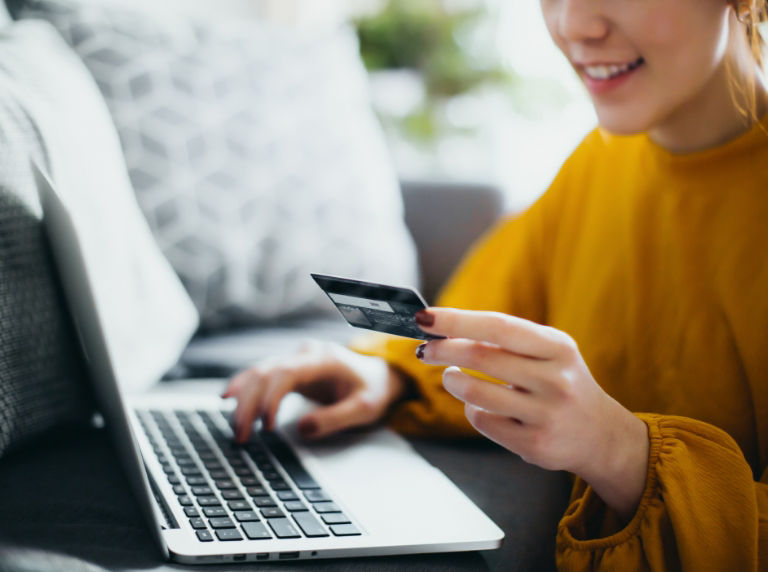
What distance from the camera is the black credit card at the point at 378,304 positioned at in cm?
44

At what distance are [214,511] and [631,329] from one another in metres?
0.45

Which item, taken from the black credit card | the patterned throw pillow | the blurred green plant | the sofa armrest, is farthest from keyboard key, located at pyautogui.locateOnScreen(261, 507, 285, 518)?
the blurred green plant

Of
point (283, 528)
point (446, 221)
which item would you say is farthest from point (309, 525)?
point (446, 221)

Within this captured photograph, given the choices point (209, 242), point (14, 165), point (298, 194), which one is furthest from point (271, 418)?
point (298, 194)

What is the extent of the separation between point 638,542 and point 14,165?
0.53 metres

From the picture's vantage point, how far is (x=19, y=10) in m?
1.03

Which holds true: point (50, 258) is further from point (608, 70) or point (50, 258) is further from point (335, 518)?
point (608, 70)

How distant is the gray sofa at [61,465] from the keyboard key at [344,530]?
2cm

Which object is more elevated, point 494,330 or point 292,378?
point 494,330

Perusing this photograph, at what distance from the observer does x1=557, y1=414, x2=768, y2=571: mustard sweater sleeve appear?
501mm

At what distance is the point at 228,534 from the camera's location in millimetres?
488

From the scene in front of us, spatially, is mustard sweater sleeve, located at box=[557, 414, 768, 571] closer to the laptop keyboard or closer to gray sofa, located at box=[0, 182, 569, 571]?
gray sofa, located at box=[0, 182, 569, 571]

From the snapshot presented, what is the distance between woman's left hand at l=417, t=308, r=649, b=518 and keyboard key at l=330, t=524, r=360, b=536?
108mm

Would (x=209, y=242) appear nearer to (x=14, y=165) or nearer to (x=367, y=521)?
(x=14, y=165)
